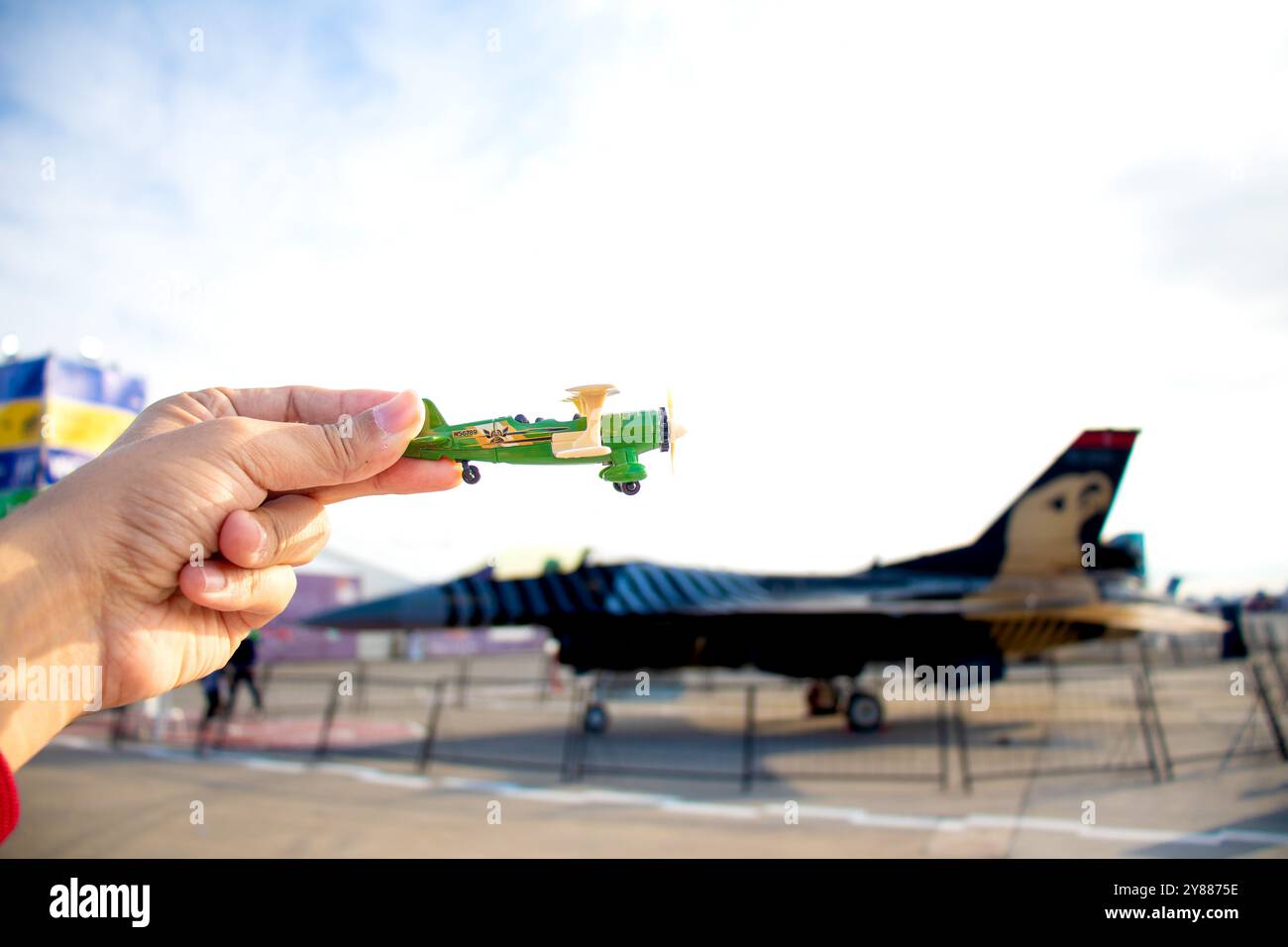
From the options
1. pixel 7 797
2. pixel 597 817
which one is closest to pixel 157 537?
pixel 7 797

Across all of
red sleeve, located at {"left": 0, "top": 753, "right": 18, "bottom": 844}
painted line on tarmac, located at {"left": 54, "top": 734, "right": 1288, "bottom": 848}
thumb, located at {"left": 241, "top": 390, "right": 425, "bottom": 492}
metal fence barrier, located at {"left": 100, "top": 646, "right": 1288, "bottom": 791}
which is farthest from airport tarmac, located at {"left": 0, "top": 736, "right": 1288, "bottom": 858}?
thumb, located at {"left": 241, "top": 390, "right": 425, "bottom": 492}

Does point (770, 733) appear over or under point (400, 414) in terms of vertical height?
under

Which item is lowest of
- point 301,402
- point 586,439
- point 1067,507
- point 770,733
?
point 770,733

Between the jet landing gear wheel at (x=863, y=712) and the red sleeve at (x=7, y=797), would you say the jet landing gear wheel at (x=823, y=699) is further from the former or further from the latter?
the red sleeve at (x=7, y=797)

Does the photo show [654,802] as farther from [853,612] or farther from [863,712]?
[863,712]

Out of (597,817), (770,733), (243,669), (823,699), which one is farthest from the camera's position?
(823,699)

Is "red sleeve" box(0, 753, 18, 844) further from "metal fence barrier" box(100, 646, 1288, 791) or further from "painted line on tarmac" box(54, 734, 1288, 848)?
"metal fence barrier" box(100, 646, 1288, 791)

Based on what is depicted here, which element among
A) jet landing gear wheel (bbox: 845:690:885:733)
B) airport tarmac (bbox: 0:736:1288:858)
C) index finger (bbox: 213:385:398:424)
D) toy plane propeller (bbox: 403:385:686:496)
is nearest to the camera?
toy plane propeller (bbox: 403:385:686:496)
